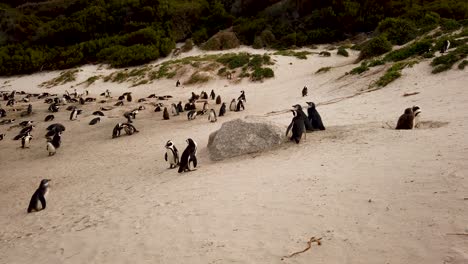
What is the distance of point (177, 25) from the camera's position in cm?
4944

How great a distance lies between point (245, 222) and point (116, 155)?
31.6ft

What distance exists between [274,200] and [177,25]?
1797 inches

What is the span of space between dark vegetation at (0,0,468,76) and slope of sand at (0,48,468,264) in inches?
680

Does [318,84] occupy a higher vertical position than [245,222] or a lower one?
higher

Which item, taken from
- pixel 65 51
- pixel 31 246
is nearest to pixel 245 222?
pixel 31 246

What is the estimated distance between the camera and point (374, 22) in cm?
3831

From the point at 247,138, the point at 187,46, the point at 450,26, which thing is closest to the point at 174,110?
the point at 247,138

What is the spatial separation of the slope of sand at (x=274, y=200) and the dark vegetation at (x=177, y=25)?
1726cm

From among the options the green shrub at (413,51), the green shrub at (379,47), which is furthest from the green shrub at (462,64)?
the green shrub at (379,47)

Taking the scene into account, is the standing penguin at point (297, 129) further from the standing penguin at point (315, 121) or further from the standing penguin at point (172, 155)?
the standing penguin at point (172, 155)

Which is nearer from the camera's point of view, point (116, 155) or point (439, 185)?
point (439, 185)

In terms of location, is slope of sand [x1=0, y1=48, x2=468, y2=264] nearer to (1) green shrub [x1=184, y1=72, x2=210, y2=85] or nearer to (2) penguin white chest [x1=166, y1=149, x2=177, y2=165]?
(2) penguin white chest [x1=166, y1=149, x2=177, y2=165]

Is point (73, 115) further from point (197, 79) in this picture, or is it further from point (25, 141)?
point (197, 79)

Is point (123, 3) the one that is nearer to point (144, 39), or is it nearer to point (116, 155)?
point (144, 39)
